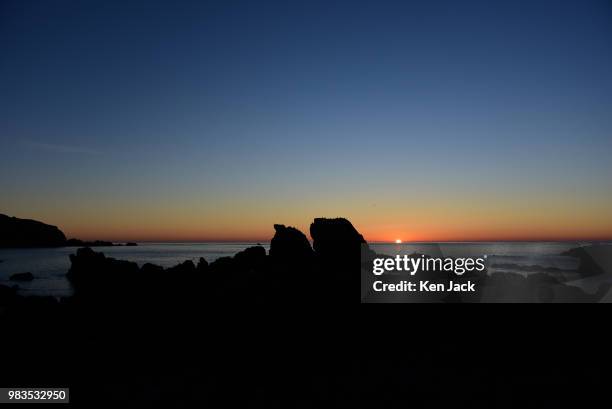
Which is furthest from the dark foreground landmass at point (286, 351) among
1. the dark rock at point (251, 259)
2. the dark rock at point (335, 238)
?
the dark rock at point (335, 238)

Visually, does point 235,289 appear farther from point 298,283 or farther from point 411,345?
point 411,345

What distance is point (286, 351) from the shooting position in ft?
44.4

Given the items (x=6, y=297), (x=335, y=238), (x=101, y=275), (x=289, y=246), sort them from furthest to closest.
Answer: (x=101, y=275)
(x=289, y=246)
(x=335, y=238)
(x=6, y=297)

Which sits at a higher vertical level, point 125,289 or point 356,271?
point 356,271

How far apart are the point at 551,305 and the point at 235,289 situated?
14.7 m

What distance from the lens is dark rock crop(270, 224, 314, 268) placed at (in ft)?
106

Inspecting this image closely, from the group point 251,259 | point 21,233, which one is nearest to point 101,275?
point 251,259

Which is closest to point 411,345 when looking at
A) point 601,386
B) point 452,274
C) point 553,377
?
point 553,377

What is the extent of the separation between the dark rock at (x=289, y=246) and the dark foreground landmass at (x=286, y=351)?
34.1 ft

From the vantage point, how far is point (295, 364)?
12.4 meters

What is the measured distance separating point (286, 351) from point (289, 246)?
64.7 feet

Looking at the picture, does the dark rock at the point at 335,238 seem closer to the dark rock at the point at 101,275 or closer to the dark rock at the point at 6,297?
the dark rock at the point at 101,275

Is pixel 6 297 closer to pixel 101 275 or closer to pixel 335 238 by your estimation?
pixel 101 275

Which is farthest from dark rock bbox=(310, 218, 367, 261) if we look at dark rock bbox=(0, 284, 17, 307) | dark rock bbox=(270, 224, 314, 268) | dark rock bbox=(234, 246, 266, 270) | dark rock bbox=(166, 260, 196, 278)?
dark rock bbox=(0, 284, 17, 307)
